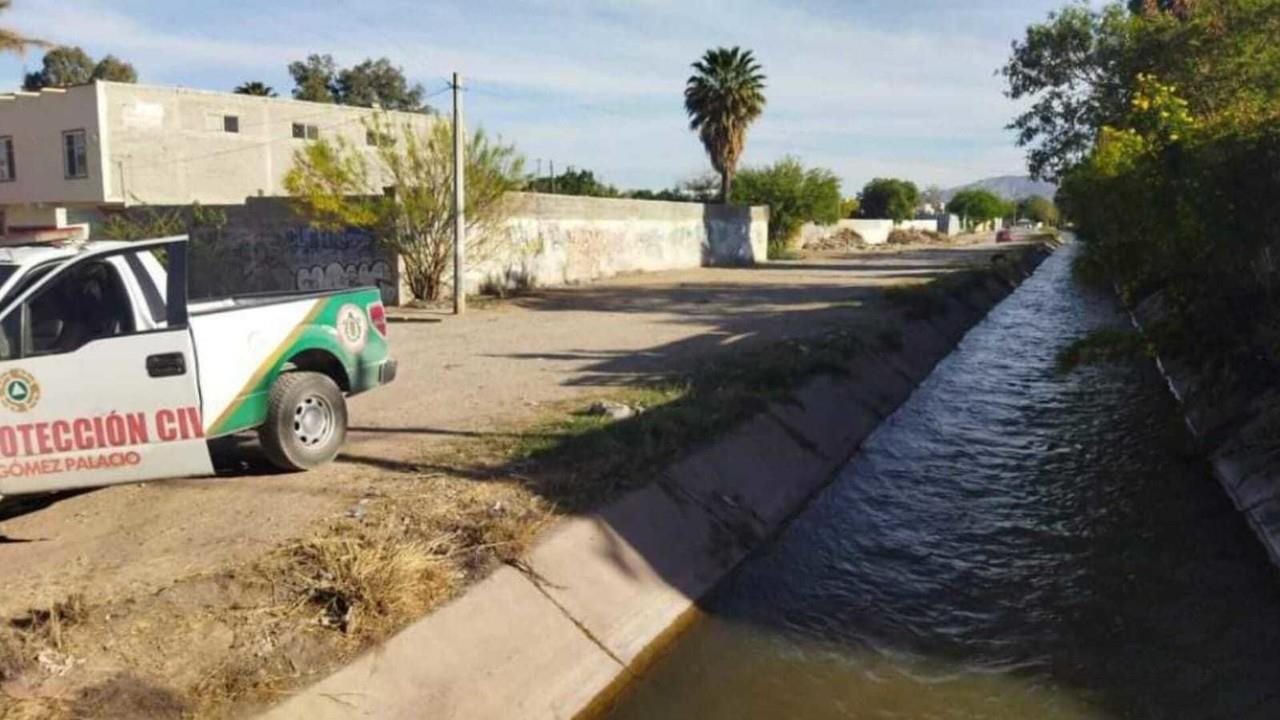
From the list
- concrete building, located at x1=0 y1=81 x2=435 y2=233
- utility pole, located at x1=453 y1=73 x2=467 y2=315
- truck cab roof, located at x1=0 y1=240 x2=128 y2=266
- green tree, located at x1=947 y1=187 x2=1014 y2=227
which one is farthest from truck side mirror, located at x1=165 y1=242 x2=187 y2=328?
green tree, located at x1=947 y1=187 x2=1014 y2=227

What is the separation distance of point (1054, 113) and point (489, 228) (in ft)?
66.3

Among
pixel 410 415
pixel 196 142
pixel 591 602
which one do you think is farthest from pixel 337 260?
pixel 591 602

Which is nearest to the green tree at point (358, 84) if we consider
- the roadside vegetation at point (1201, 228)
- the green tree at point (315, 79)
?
the green tree at point (315, 79)

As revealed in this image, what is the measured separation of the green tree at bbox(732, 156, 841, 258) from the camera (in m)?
53.6

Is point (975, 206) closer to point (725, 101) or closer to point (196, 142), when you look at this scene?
point (725, 101)

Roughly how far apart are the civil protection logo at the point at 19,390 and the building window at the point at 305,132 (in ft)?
123

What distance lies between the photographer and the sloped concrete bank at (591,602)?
4.90 meters

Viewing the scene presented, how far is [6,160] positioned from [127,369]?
1625 inches

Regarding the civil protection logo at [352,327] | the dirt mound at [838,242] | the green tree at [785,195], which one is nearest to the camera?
the civil protection logo at [352,327]

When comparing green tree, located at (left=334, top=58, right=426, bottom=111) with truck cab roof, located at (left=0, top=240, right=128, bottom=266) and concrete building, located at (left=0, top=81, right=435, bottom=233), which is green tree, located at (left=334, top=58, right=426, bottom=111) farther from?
truck cab roof, located at (left=0, top=240, right=128, bottom=266)

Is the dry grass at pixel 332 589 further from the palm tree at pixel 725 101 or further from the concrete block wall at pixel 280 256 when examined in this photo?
the palm tree at pixel 725 101

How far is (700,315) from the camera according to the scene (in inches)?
848

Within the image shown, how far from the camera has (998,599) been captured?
23.1 ft

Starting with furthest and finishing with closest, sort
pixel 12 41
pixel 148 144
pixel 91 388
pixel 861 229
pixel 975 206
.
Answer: pixel 975 206 < pixel 861 229 < pixel 148 144 < pixel 12 41 < pixel 91 388
